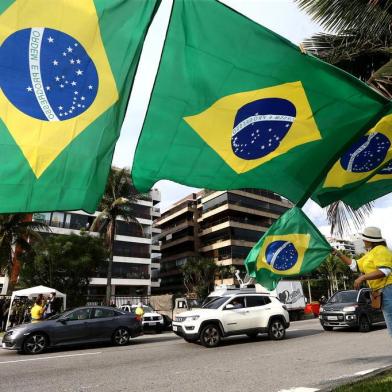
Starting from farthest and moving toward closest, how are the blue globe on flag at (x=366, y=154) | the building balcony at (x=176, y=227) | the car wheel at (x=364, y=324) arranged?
the building balcony at (x=176, y=227) < the car wheel at (x=364, y=324) < the blue globe on flag at (x=366, y=154)

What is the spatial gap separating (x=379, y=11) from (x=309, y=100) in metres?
2.51

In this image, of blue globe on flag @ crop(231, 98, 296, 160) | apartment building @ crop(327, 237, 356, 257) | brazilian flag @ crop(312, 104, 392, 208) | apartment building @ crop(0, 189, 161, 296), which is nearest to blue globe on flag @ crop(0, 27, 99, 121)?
blue globe on flag @ crop(231, 98, 296, 160)

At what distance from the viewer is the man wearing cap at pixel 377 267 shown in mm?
4879

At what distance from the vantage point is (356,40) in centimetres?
742

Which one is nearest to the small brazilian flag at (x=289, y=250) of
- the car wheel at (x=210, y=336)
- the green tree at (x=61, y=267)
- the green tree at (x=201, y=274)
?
the car wheel at (x=210, y=336)

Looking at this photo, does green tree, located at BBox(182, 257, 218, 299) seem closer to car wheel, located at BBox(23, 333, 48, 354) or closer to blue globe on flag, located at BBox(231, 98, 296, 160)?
car wheel, located at BBox(23, 333, 48, 354)

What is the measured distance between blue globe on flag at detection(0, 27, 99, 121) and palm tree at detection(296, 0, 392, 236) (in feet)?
13.8

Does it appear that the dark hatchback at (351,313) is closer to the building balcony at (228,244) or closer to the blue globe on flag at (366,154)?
the blue globe on flag at (366,154)

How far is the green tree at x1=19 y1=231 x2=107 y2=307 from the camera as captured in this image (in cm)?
3156

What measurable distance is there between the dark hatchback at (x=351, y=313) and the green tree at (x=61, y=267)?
20.8 m

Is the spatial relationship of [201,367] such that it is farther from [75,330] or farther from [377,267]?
[75,330]

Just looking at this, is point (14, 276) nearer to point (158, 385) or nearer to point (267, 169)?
point (158, 385)

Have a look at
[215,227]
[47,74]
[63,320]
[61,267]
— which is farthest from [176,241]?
[47,74]

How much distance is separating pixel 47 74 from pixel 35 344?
11118mm
